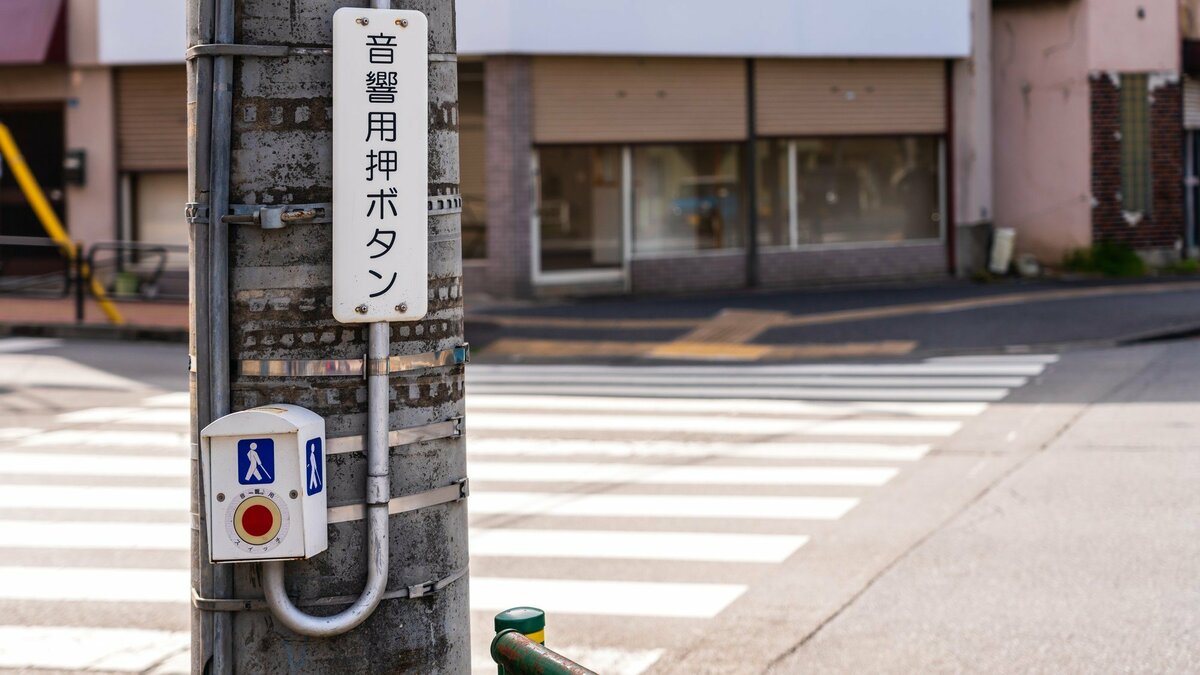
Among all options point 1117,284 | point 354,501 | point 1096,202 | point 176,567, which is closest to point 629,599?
point 176,567

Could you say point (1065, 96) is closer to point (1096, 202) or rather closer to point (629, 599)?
point (1096, 202)

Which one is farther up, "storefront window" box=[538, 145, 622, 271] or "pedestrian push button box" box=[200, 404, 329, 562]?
"storefront window" box=[538, 145, 622, 271]

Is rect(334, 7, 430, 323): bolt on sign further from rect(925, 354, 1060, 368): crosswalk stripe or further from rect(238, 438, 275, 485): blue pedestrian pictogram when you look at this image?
rect(925, 354, 1060, 368): crosswalk stripe

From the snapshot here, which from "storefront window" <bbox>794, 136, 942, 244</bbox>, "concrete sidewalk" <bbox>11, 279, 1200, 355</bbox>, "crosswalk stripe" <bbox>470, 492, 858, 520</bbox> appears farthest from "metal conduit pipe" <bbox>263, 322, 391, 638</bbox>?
"storefront window" <bbox>794, 136, 942, 244</bbox>

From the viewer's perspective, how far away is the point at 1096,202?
85.4 ft

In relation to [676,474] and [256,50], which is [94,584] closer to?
[676,474]

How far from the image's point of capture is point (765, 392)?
15102 millimetres

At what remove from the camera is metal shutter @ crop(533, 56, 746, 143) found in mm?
22984

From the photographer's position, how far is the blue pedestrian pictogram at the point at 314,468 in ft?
10.6

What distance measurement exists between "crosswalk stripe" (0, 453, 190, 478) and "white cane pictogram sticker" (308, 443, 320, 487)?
26.8ft

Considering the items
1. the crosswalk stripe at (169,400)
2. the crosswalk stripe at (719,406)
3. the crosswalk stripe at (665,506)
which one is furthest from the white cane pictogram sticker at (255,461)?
the crosswalk stripe at (169,400)

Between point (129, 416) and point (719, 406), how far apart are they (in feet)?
17.3

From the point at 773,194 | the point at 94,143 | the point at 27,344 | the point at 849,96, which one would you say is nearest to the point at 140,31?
the point at 94,143

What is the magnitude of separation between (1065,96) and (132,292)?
15.5m
